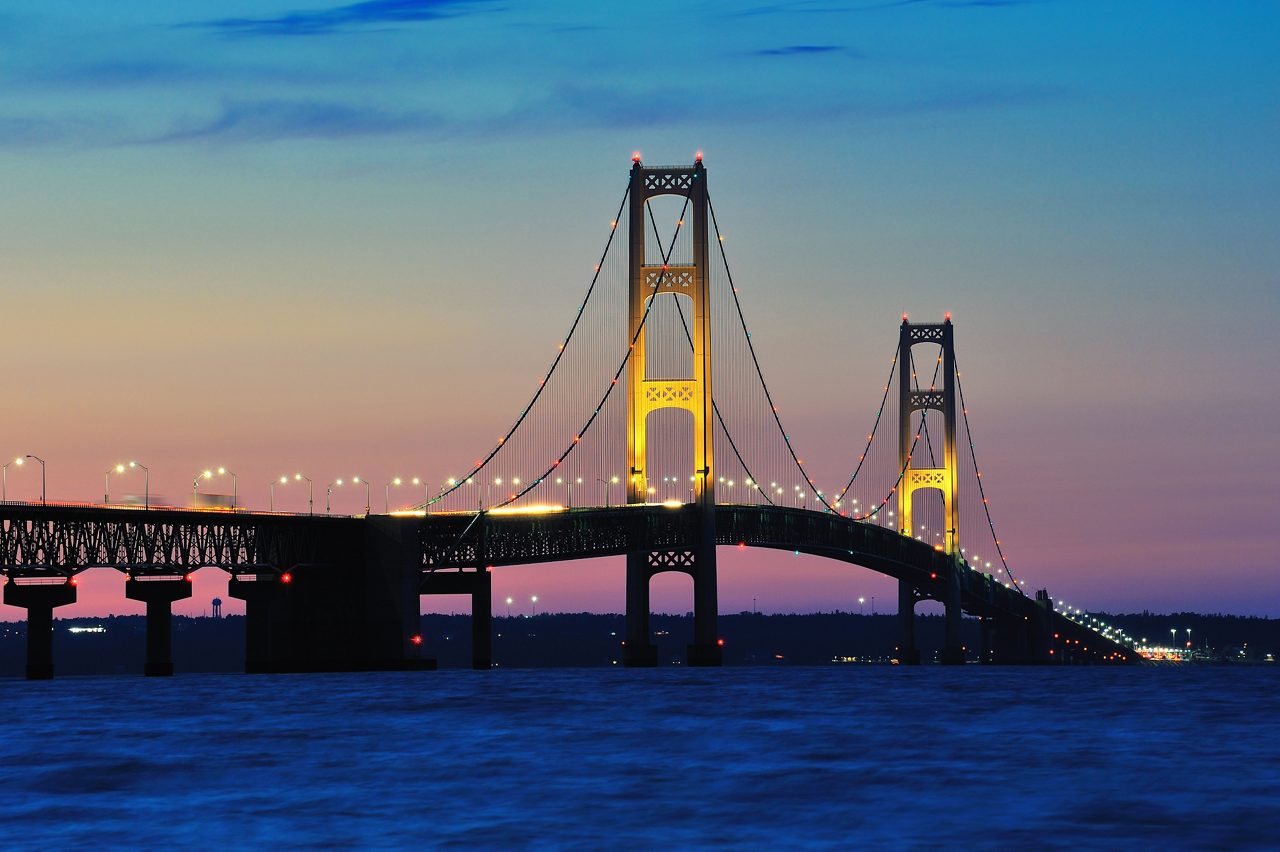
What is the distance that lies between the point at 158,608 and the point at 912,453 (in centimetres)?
8479

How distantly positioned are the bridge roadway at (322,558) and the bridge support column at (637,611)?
128 centimetres

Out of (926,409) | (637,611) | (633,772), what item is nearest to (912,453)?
(926,409)

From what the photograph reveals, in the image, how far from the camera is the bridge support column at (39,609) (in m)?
99.3

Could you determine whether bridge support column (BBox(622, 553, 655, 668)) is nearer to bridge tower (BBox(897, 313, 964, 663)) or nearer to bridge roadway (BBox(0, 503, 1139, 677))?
bridge roadway (BBox(0, 503, 1139, 677))

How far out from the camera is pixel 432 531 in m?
110

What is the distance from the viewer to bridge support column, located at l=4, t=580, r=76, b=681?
99.3 m

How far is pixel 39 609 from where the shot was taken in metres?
102

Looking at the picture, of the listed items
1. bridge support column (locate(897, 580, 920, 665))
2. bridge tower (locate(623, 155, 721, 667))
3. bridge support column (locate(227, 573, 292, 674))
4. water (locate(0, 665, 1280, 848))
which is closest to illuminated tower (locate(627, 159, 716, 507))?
bridge tower (locate(623, 155, 721, 667))

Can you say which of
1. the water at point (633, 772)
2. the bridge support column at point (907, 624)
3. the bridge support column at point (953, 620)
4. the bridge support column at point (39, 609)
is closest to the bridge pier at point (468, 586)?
the bridge support column at point (39, 609)

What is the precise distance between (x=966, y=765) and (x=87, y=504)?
2308 inches

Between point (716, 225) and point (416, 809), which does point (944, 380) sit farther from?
point (416, 809)

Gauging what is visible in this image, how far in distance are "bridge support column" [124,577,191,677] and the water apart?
2866 cm

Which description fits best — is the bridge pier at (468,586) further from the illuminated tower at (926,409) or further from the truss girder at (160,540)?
the illuminated tower at (926,409)

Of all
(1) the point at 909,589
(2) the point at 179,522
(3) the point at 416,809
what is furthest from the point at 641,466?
(3) the point at 416,809
